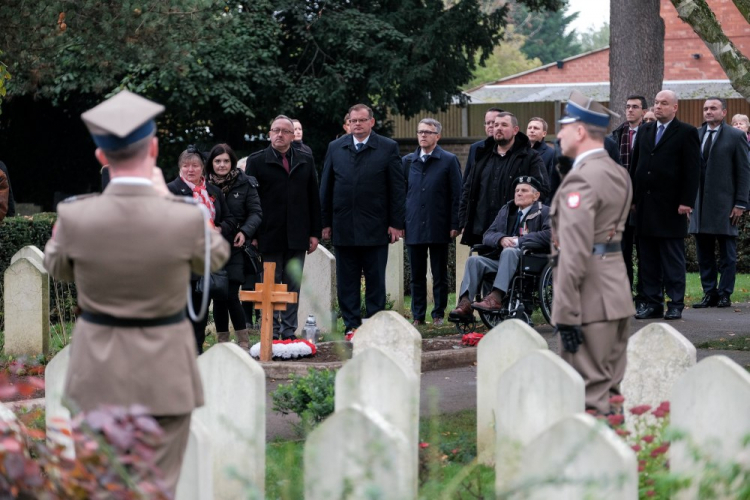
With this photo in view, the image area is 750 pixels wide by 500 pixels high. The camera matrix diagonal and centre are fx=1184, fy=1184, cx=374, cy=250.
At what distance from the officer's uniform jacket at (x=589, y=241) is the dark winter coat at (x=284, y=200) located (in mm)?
5267

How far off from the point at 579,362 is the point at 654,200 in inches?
238

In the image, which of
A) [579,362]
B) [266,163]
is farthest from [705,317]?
[579,362]

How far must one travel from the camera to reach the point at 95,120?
4.15 m

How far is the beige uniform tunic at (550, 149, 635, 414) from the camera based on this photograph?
5.77m

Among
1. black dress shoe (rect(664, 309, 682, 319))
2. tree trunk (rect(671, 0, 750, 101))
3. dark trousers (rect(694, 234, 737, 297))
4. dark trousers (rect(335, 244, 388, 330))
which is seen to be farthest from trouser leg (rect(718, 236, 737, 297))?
tree trunk (rect(671, 0, 750, 101))

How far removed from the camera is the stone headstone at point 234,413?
16.2ft

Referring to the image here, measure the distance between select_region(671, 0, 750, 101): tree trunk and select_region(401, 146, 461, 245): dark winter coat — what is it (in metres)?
3.55

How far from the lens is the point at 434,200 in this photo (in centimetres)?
1217

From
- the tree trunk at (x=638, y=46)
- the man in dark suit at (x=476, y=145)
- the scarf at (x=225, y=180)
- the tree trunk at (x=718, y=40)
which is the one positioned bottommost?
the scarf at (x=225, y=180)

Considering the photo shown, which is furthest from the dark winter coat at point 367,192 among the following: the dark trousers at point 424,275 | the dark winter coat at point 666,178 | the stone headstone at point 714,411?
the stone headstone at point 714,411

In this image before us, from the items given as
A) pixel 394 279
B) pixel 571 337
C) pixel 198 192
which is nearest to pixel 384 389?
pixel 571 337

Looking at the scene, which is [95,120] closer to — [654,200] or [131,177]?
[131,177]

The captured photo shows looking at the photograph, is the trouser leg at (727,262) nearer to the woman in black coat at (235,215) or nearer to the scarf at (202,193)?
the woman in black coat at (235,215)

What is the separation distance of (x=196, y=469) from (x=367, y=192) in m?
7.19
